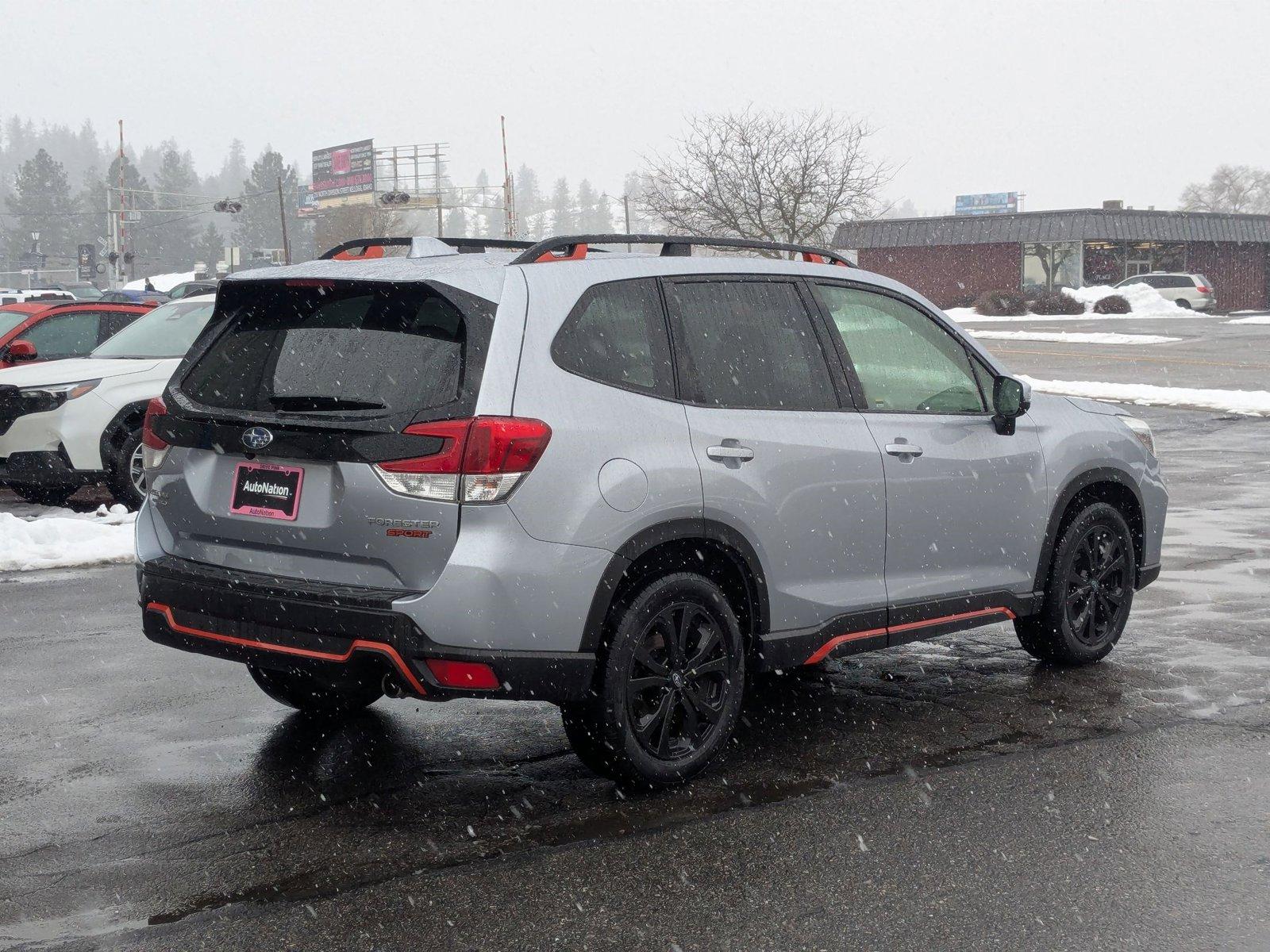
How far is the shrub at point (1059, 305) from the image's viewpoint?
2216 inches

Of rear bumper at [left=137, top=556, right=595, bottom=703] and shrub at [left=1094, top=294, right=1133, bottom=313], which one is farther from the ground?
shrub at [left=1094, top=294, right=1133, bottom=313]

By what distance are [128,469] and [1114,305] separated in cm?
4932

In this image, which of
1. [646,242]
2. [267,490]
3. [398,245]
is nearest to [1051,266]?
[646,242]

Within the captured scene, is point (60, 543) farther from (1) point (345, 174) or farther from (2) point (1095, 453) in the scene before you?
(1) point (345, 174)

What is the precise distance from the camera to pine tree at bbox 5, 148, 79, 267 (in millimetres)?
151250

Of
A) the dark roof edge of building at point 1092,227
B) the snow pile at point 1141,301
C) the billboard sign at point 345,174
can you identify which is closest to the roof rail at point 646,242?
the snow pile at point 1141,301

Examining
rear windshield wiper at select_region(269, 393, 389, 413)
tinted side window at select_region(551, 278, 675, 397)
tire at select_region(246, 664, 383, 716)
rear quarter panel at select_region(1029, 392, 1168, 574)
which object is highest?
tinted side window at select_region(551, 278, 675, 397)

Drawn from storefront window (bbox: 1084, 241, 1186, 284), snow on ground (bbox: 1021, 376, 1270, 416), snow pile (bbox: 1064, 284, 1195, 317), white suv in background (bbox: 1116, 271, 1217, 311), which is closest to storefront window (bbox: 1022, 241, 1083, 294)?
storefront window (bbox: 1084, 241, 1186, 284)

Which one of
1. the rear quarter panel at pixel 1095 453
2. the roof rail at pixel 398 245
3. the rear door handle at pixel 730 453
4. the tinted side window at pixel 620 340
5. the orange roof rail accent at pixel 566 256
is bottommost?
the rear quarter panel at pixel 1095 453

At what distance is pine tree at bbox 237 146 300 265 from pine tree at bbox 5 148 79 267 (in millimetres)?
17487

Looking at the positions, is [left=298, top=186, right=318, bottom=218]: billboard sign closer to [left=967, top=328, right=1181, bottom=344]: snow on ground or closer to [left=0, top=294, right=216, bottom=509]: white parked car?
[left=967, top=328, right=1181, bottom=344]: snow on ground

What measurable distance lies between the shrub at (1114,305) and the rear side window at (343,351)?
179 feet

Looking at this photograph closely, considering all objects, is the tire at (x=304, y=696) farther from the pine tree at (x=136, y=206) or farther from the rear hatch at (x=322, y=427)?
the pine tree at (x=136, y=206)

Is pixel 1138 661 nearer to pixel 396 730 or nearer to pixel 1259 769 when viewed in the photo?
pixel 1259 769
